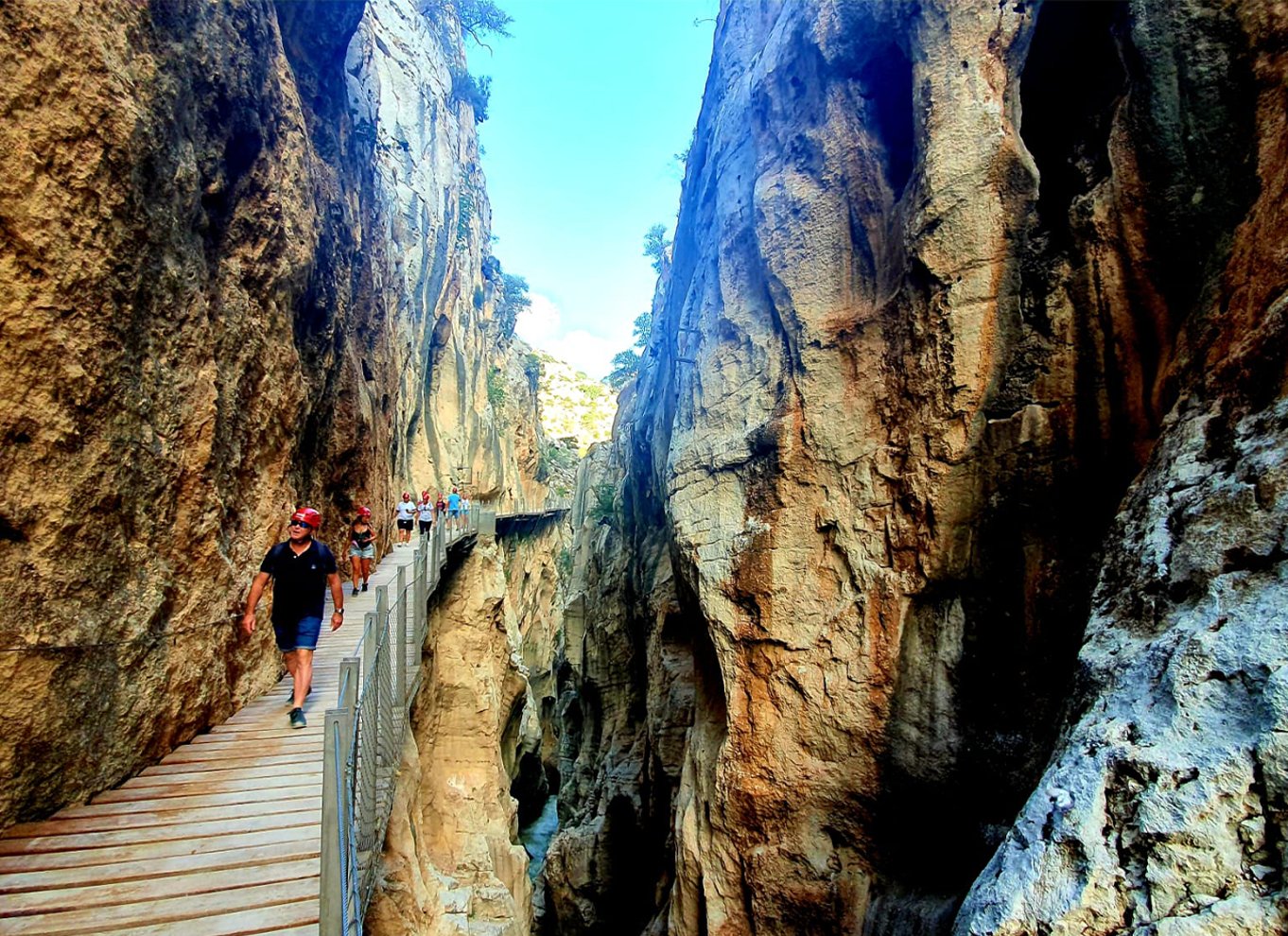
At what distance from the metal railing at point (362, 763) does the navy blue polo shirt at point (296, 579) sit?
455 mm

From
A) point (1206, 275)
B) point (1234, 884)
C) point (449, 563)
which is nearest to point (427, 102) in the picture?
point (449, 563)

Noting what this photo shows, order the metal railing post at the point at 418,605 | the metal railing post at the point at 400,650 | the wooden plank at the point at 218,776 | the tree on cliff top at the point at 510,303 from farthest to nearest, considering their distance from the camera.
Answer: the tree on cliff top at the point at 510,303 → the metal railing post at the point at 418,605 → the metal railing post at the point at 400,650 → the wooden plank at the point at 218,776

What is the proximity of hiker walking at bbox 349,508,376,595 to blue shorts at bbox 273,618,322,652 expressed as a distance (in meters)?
5.09

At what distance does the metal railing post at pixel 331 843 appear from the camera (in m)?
2.37

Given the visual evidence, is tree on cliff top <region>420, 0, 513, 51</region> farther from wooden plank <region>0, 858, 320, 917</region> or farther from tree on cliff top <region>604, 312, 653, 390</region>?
wooden plank <region>0, 858, 320, 917</region>

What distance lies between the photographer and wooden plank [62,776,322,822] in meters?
3.46

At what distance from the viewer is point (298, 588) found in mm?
4562

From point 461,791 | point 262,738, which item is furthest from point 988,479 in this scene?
point 461,791

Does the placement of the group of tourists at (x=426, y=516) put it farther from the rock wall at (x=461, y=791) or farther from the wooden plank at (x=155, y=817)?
the wooden plank at (x=155, y=817)

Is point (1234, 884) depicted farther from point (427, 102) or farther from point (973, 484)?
point (427, 102)

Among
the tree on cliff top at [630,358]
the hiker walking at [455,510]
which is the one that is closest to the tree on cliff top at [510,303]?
the tree on cliff top at [630,358]

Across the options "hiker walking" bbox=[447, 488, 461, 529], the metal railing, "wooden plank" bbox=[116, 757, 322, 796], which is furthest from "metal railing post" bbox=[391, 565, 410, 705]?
"hiker walking" bbox=[447, 488, 461, 529]

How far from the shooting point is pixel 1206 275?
169 inches

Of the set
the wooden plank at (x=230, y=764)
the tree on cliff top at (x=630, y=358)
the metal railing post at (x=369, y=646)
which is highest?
the tree on cliff top at (x=630, y=358)
